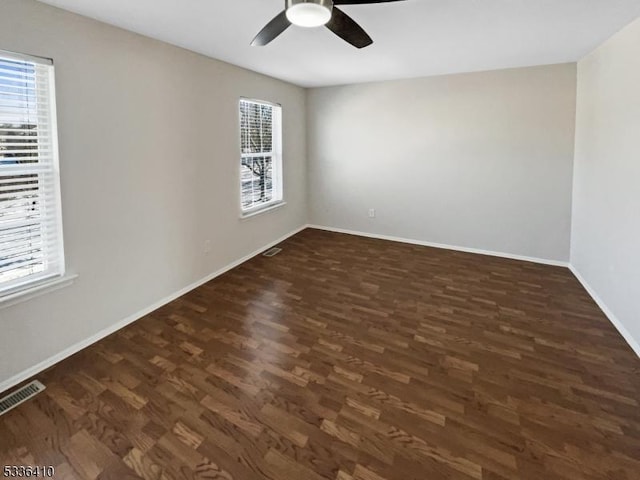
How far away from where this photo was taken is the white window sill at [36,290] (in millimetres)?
2031

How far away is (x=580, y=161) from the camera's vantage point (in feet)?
12.2

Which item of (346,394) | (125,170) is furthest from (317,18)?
(346,394)

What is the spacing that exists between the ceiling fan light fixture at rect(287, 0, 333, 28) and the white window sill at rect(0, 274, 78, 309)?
220 cm

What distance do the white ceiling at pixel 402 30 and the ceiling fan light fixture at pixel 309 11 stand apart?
0.56 meters

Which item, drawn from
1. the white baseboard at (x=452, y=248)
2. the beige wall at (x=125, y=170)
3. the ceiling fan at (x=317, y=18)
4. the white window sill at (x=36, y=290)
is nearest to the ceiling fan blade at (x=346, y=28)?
the ceiling fan at (x=317, y=18)

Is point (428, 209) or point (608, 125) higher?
point (608, 125)

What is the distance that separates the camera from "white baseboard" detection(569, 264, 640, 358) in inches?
95.4

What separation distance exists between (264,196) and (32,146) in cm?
291

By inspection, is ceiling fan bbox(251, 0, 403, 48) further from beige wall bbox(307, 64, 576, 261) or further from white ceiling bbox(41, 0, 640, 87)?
beige wall bbox(307, 64, 576, 261)

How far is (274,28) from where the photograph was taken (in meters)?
2.05

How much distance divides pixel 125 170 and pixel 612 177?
4.00 m

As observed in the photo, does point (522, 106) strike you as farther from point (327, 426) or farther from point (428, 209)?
point (327, 426)

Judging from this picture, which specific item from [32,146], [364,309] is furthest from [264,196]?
[32,146]

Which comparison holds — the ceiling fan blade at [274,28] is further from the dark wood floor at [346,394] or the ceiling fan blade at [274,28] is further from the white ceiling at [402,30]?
the dark wood floor at [346,394]
